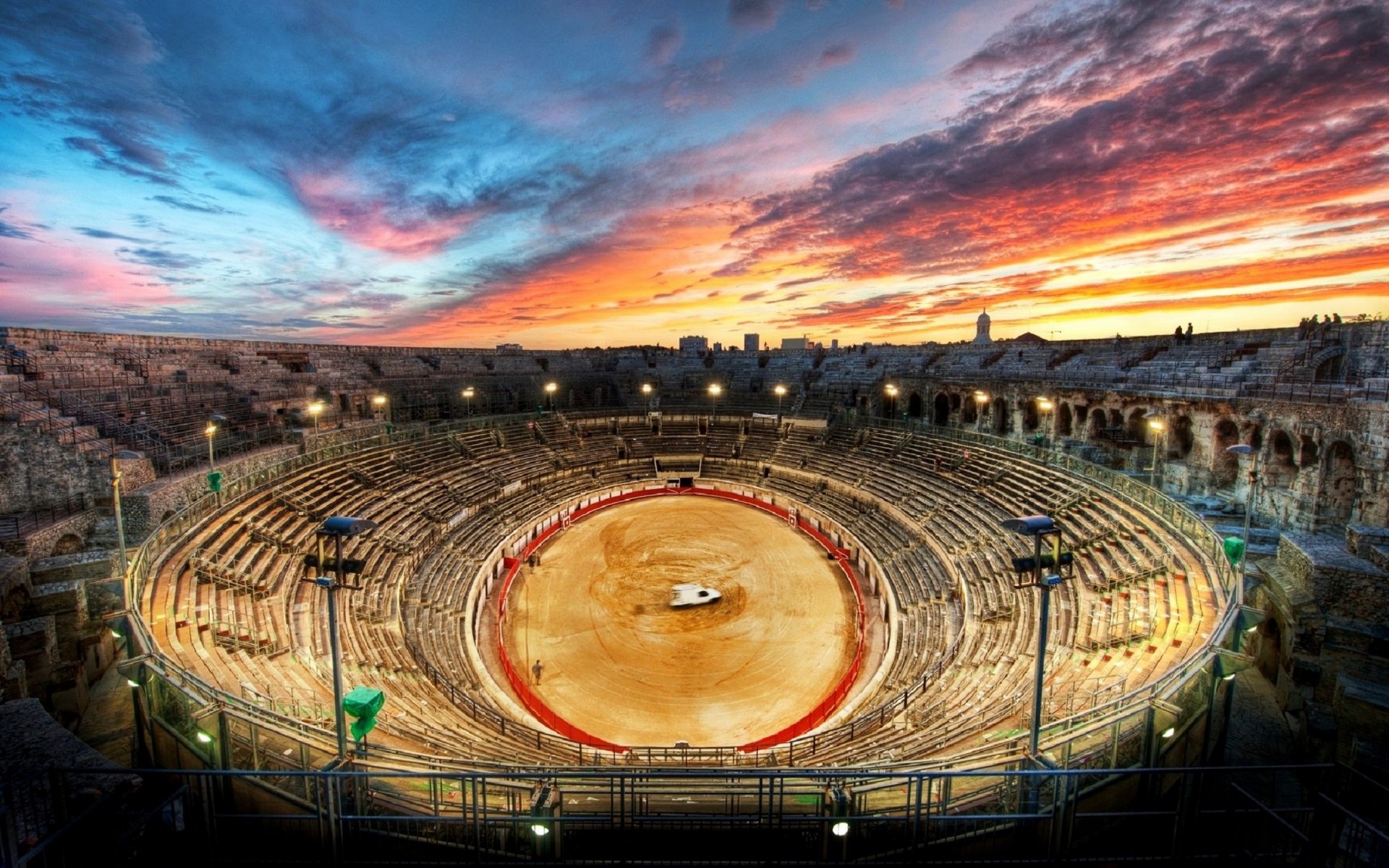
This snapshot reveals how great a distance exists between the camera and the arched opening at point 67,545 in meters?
15.3

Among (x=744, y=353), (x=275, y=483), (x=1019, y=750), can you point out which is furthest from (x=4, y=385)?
(x=744, y=353)

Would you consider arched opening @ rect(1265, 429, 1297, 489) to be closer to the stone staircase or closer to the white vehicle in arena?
the white vehicle in arena

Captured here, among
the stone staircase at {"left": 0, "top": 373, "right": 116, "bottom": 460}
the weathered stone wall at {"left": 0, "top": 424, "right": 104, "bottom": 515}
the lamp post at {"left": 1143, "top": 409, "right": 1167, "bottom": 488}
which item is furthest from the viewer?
the lamp post at {"left": 1143, "top": 409, "right": 1167, "bottom": 488}

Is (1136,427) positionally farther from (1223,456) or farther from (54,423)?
(54,423)

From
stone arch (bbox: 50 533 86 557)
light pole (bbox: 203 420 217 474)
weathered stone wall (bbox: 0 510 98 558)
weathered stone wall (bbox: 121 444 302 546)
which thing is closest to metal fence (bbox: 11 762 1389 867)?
weathered stone wall (bbox: 0 510 98 558)

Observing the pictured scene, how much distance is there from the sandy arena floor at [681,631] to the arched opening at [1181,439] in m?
14.6

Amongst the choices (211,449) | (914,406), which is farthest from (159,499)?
(914,406)

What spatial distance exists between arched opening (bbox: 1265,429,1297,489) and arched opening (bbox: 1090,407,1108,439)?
7.70m

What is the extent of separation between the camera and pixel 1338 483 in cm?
1664

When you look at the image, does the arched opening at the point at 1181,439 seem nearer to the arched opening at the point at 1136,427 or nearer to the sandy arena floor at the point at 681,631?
the arched opening at the point at 1136,427

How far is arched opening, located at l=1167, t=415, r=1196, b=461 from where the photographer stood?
2247cm

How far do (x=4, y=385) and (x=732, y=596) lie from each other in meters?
26.8

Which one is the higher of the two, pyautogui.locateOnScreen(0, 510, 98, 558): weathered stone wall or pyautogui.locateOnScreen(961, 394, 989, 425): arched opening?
pyautogui.locateOnScreen(961, 394, 989, 425): arched opening

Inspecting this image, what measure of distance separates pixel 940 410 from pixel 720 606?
24.4 metres
